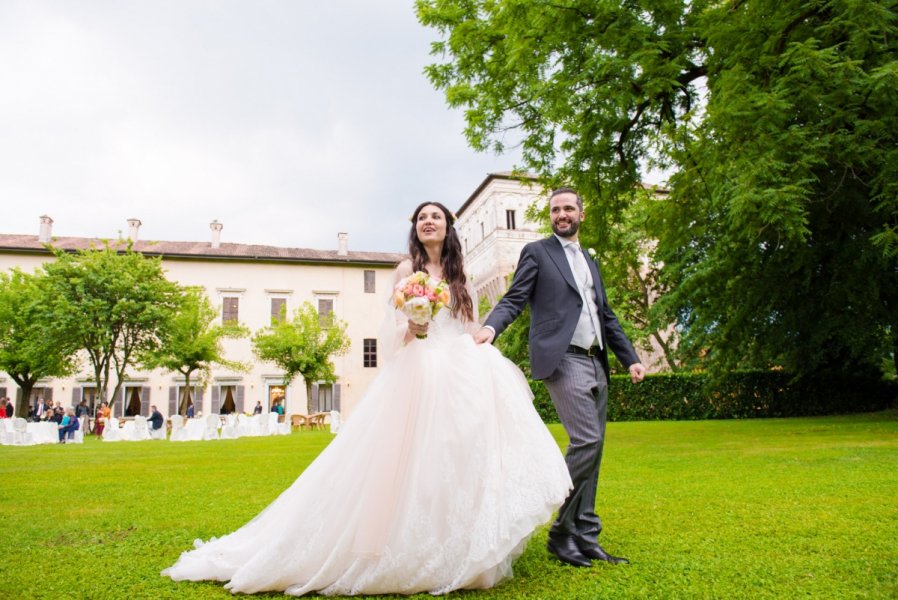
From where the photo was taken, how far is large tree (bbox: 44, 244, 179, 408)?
26484mm

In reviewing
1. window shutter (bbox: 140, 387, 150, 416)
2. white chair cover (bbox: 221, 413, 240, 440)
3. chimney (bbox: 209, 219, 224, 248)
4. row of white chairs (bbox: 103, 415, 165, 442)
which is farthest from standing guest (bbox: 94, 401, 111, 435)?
chimney (bbox: 209, 219, 224, 248)

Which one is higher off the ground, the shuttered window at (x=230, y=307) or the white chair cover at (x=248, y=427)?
the shuttered window at (x=230, y=307)

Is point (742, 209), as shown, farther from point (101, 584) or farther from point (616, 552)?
point (101, 584)

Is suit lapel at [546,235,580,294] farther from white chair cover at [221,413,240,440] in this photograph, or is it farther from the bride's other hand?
white chair cover at [221,413,240,440]

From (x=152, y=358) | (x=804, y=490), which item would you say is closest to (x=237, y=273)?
(x=152, y=358)

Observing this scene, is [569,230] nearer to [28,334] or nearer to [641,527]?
[641,527]

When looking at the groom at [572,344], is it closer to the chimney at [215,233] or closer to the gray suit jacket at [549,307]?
the gray suit jacket at [549,307]

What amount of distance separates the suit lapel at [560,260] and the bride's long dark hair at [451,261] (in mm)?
600

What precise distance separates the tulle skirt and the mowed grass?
255 mm

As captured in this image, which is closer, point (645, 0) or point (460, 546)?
point (460, 546)

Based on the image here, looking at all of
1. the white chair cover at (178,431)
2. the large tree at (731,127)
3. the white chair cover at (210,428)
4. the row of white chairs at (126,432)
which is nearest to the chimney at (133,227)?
the row of white chairs at (126,432)

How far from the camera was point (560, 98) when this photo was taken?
464 inches

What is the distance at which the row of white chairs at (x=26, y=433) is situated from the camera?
22.0 m

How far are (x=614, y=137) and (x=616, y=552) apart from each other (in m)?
12.0
